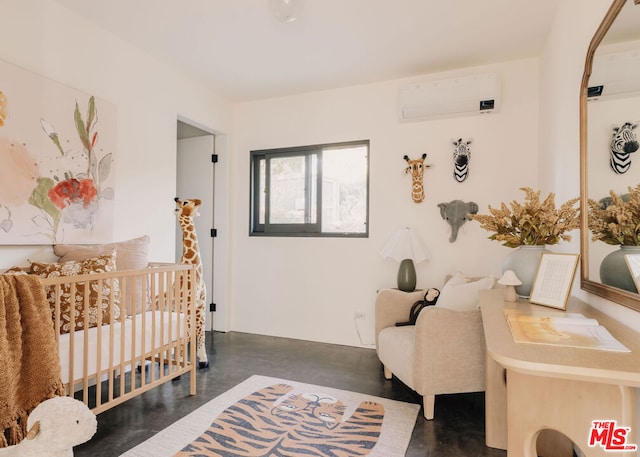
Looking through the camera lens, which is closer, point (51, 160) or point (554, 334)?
point (554, 334)

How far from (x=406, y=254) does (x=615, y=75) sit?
6.15ft

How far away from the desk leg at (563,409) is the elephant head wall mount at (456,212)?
6.43 feet

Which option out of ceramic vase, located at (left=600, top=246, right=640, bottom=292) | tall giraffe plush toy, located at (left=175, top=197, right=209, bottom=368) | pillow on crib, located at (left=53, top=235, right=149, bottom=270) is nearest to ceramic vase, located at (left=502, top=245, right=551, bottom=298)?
ceramic vase, located at (left=600, top=246, right=640, bottom=292)

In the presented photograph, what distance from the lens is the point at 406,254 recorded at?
9.68ft

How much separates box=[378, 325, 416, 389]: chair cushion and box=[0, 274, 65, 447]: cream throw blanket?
1685mm

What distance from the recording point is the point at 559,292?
4.54 ft

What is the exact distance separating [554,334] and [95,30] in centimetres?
303

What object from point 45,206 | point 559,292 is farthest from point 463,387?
point 45,206

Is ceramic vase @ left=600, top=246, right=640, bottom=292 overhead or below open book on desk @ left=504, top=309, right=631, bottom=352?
overhead

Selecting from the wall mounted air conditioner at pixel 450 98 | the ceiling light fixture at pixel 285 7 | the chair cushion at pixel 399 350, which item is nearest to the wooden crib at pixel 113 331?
the chair cushion at pixel 399 350

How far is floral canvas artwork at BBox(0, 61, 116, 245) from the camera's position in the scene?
1907 millimetres

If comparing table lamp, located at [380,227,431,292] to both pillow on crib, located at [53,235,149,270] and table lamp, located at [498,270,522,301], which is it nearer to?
table lamp, located at [498,270,522,301]

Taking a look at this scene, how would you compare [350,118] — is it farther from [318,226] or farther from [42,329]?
[42,329]

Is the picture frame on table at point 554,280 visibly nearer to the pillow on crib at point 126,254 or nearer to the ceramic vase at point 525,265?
the ceramic vase at point 525,265
